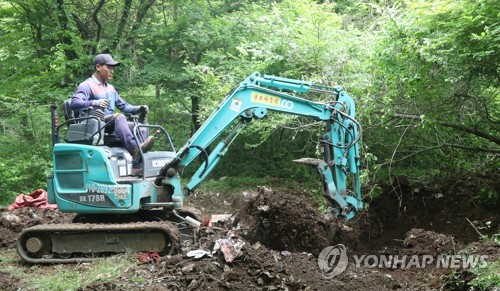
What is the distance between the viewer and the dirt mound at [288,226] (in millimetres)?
7352

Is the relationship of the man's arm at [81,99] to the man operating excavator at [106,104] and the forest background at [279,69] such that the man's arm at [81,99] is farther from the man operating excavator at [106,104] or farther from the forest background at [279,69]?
the forest background at [279,69]

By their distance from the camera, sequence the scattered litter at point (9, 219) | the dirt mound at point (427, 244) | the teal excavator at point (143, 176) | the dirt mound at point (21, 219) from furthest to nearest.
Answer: the scattered litter at point (9, 219) < the dirt mound at point (21, 219) < the teal excavator at point (143, 176) < the dirt mound at point (427, 244)

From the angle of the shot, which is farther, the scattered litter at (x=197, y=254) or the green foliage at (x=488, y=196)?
the green foliage at (x=488, y=196)

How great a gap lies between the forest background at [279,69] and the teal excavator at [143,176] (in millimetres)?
1224

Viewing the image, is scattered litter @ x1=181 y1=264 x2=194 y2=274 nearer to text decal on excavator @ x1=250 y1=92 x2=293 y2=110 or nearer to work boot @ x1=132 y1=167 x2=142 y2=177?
work boot @ x1=132 y1=167 x2=142 y2=177

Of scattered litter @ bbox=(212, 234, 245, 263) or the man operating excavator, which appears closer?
scattered litter @ bbox=(212, 234, 245, 263)

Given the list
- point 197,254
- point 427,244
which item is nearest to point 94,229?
point 197,254

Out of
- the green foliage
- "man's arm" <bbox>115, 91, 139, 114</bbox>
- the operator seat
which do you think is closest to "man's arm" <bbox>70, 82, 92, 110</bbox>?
the operator seat

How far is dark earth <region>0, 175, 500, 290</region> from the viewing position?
19.2ft

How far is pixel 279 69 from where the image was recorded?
12.2m

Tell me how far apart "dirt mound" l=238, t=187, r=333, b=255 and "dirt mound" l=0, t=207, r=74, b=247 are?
338cm

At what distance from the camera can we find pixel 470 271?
5.66 metres

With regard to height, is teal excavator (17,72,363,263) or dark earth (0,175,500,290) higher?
teal excavator (17,72,363,263)

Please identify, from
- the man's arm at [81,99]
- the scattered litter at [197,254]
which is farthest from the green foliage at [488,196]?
the man's arm at [81,99]
